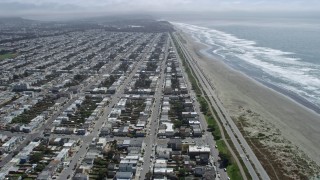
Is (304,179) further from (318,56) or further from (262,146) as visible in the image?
(318,56)

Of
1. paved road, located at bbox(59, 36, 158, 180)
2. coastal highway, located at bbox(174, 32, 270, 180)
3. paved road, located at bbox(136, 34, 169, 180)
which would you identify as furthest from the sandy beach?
paved road, located at bbox(59, 36, 158, 180)

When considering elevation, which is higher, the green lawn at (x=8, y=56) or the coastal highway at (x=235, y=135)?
the coastal highway at (x=235, y=135)

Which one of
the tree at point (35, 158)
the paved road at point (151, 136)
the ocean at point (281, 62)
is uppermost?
the ocean at point (281, 62)

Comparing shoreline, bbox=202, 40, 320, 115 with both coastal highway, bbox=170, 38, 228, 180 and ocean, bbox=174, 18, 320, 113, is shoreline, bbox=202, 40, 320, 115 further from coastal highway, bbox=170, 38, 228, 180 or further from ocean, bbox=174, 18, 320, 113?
coastal highway, bbox=170, 38, 228, 180

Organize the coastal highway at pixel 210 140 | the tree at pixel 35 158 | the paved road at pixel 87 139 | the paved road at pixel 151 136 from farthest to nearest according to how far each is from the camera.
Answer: the tree at pixel 35 158
the paved road at pixel 151 136
the paved road at pixel 87 139
the coastal highway at pixel 210 140

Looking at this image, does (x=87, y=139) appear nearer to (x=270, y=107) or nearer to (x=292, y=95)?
A: (x=270, y=107)

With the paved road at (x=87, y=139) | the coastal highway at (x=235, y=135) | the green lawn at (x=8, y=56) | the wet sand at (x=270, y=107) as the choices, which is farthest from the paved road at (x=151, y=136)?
the green lawn at (x=8, y=56)

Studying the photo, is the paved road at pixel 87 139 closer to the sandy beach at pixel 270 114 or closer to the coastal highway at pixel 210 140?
the coastal highway at pixel 210 140
